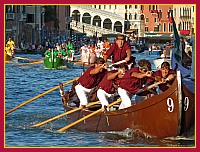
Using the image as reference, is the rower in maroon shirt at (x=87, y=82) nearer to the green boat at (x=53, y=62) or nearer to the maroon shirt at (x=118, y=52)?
the maroon shirt at (x=118, y=52)

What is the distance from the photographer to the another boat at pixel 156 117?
26.2 ft

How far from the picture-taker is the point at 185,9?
585 inches

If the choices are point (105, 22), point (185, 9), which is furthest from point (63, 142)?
point (105, 22)

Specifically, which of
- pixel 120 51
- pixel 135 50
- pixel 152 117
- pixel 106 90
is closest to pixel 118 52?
pixel 120 51

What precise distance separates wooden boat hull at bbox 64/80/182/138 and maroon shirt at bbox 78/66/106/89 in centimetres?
46

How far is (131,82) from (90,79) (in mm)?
790

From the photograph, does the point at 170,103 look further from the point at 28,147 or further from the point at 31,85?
the point at 31,85

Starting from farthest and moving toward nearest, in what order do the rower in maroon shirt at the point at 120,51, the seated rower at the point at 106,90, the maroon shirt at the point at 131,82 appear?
the rower in maroon shirt at the point at 120,51
the seated rower at the point at 106,90
the maroon shirt at the point at 131,82

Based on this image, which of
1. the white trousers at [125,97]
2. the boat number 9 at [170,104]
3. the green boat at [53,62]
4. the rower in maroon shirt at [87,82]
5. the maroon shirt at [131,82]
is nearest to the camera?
the boat number 9 at [170,104]

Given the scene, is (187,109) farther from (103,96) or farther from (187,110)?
(103,96)

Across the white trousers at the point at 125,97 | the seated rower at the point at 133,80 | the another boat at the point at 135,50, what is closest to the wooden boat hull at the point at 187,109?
the seated rower at the point at 133,80

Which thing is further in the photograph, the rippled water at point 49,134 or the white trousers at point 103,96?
the white trousers at point 103,96

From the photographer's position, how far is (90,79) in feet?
29.7

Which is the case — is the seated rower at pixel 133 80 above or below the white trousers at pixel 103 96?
above
